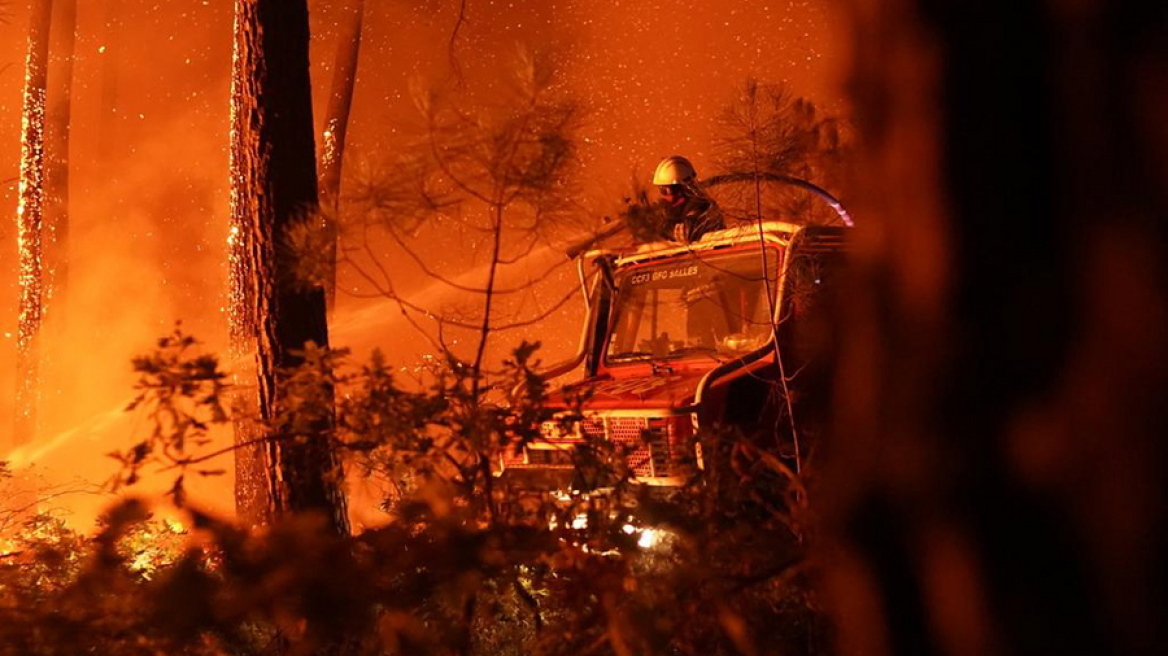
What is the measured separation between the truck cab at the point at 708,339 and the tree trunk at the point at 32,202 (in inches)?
586

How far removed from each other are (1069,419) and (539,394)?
2521 mm

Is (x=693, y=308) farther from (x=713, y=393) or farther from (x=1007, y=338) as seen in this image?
(x=1007, y=338)

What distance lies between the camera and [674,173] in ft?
26.4

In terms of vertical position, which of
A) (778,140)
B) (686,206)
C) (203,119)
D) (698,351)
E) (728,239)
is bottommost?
(698,351)

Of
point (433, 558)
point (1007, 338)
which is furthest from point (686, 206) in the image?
point (1007, 338)

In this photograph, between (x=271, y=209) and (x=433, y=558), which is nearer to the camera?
(x=433, y=558)

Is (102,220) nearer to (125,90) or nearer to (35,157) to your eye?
(125,90)

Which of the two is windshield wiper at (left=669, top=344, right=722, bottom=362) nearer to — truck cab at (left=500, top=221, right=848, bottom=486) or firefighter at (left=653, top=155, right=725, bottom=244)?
truck cab at (left=500, top=221, right=848, bottom=486)

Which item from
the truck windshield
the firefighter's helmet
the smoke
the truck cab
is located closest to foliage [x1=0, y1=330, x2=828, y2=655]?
the truck cab

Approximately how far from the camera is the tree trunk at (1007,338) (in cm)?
188

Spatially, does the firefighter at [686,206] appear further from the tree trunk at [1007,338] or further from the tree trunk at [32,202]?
the tree trunk at [32,202]

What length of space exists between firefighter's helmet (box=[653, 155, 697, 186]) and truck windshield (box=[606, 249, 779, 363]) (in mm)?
475

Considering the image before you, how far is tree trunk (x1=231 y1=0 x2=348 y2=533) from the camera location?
662 centimetres

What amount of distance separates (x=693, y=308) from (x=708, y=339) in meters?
0.24
